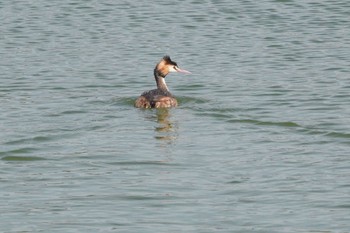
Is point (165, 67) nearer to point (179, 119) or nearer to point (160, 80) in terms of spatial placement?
point (160, 80)

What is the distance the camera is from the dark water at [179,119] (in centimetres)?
1614

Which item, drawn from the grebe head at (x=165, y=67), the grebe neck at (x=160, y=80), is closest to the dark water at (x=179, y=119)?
the grebe neck at (x=160, y=80)

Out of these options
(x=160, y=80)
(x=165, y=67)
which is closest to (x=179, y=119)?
(x=160, y=80)

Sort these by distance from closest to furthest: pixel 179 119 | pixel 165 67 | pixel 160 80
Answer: pixel 179 119
pixel 160 80
pixel 165 67

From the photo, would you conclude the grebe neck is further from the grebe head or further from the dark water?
the dark water

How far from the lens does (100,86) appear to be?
83.0ft

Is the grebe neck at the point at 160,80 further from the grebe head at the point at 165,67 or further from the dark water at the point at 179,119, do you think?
the dark water at the point at 179,119

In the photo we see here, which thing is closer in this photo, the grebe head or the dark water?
the dark water

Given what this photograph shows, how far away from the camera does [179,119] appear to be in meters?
22.0

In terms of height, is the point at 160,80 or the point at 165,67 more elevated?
the point at 165,67

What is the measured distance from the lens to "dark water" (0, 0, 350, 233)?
53.0 ft

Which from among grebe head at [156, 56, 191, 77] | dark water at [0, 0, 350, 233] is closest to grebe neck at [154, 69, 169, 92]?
grebe head at [156, 56, 191, 77]

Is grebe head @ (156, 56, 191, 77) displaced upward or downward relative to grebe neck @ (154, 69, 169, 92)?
upward

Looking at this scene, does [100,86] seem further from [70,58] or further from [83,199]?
[83,199]
